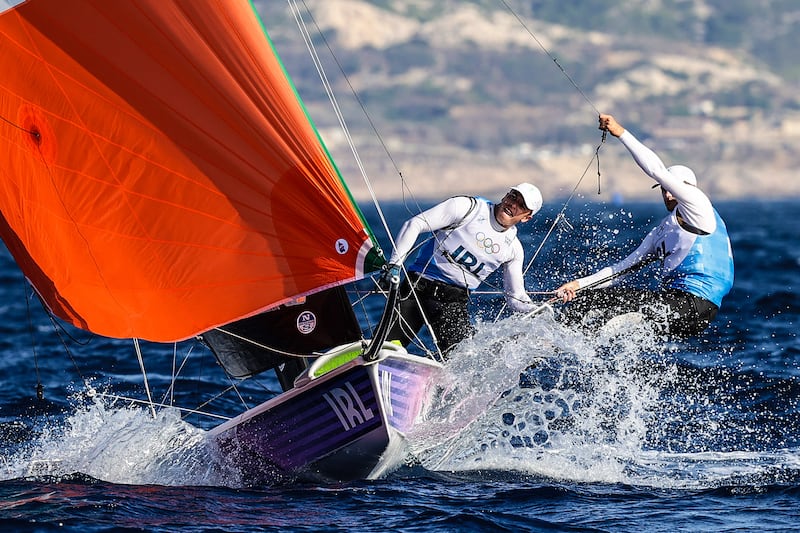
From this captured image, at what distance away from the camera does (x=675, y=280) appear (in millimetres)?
8531

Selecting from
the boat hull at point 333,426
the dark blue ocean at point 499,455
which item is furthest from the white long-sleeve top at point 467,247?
the boat hull at point 333,426

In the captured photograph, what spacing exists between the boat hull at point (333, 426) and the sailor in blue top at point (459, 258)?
29.2 inches

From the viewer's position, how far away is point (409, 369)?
291 inches

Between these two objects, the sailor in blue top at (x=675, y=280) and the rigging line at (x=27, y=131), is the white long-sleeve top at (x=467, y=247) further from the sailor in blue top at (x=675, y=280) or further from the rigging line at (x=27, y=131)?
the rigging line at (x=27, y=131)

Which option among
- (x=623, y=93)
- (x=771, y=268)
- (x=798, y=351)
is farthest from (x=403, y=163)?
(x=798, y=351)

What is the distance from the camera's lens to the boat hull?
706cm

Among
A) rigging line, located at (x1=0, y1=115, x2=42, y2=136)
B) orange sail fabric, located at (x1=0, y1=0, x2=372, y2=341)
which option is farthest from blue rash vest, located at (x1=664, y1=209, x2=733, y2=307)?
rigging line, located at (x1=0, y1=115, x2=42, y2=136)

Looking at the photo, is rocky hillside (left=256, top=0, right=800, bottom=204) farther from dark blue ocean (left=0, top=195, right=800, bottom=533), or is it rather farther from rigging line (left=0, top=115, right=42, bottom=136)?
rigging line (left=0, top=115, right=42, bottom=136)

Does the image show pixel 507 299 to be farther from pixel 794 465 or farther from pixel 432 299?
pixel 794 465

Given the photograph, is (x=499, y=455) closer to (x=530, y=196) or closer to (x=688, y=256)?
(x=530, y=196)

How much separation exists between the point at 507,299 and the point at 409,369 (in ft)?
4.69

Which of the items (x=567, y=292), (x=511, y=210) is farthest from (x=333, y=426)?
(x=567, y=292)

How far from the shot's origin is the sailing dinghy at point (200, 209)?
6.81m

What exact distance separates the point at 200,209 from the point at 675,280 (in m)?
3.38
